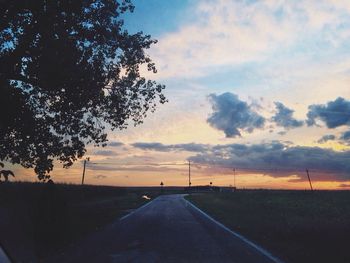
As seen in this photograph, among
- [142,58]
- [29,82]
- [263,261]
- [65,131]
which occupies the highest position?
[142,58]

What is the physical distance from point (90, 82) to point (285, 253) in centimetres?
1132

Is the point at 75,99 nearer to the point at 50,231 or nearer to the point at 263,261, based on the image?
the point at 50,231

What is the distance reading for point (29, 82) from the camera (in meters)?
18.2

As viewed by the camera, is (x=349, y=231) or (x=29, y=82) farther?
(x=29, y=82)

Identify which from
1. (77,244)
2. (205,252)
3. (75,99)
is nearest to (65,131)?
(75,99)

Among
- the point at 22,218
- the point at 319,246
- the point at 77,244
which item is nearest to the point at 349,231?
the point at 319,246

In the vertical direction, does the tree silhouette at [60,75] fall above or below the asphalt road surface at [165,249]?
above

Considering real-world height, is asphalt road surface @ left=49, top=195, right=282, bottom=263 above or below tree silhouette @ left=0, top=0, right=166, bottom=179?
below

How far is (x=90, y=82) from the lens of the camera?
18.7 meters

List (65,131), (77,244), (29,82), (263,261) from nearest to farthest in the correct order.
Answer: (263,261) < (77,244) < (29,82) < (65,131)

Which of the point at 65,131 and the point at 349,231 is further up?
the point at 65,131

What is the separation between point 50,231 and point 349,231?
11.9m

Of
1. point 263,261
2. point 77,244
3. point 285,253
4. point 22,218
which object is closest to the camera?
point 263,261

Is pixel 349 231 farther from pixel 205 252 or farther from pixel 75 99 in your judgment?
pixel 75 99
